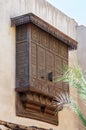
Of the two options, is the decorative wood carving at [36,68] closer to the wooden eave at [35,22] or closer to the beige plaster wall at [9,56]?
the wooden eave at [35,22]

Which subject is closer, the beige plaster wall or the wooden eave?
the beige plaster wall

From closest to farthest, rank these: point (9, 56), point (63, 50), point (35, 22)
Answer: point (9, 56), point (35, 22), point (63, 50)

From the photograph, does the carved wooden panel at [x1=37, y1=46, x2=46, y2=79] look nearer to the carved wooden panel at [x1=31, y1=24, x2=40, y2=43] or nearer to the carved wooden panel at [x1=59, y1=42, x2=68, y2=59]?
the carved wooden panel at [x1=31, y1=24, x2=40, y2=43]

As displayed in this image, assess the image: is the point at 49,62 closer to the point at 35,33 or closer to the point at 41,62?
the point at 41,62

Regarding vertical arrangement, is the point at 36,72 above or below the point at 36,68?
below

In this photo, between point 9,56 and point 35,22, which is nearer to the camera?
point 9,56

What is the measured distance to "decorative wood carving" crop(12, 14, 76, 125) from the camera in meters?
11.1

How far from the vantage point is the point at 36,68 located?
1128cm

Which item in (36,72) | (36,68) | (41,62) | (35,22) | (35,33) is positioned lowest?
(36,72)

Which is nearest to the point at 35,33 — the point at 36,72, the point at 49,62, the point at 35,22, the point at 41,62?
the point at 35,22

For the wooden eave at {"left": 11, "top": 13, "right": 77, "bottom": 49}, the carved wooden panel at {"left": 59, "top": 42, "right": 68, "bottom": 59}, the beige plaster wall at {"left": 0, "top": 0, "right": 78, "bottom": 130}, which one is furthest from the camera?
the carved wooden panel at {"left": 59, "top": 42, "right": 68, "bottom": 59}

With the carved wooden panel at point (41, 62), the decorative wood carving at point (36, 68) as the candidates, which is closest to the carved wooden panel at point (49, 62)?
the decorative wood carving at point (36, 68)

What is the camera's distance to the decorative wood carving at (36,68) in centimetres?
1106

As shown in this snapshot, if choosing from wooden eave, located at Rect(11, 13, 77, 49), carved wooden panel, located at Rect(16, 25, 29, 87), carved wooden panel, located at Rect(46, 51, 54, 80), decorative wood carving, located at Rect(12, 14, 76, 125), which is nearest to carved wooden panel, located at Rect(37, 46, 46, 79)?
decorative wood carving, located at Rect(12, 14, 76, 125)
